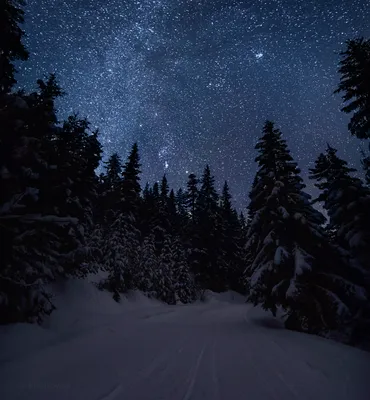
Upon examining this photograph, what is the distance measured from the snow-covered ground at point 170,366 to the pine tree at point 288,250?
9.33 feet

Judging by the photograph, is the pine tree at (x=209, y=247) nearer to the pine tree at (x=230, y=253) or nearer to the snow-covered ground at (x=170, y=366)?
the pine tree at (x=230, y=253)

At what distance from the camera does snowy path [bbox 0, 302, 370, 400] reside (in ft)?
16.3

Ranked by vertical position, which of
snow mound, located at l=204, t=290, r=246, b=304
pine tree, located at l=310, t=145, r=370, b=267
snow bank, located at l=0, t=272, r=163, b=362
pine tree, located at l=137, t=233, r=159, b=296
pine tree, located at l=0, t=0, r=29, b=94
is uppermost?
pine tree, located at l=0, t=0, r=29, b=94

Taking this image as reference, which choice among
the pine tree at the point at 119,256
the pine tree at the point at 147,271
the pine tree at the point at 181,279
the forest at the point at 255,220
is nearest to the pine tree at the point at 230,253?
the pine tree at the point at 181,279

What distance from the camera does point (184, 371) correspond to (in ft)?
20.8

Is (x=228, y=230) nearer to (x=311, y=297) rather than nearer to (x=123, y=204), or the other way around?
(x=123, y=204)

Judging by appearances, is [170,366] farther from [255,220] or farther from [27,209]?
[255,220]

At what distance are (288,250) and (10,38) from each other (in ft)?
52.9

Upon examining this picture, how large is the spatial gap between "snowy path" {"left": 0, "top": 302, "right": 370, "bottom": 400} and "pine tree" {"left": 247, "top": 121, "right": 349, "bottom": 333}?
4028 mm

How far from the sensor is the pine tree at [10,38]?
973cm

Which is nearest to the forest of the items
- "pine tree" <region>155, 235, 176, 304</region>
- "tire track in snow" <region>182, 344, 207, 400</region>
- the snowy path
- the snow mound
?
the snowy path

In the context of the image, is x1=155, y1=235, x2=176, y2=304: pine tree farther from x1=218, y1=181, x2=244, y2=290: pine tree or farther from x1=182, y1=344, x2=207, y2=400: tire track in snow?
x1=182, y1=344, x2=207, y2=400: tire track in snow

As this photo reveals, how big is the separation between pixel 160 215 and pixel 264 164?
85.0 ft

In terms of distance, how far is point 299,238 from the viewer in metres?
15.5
